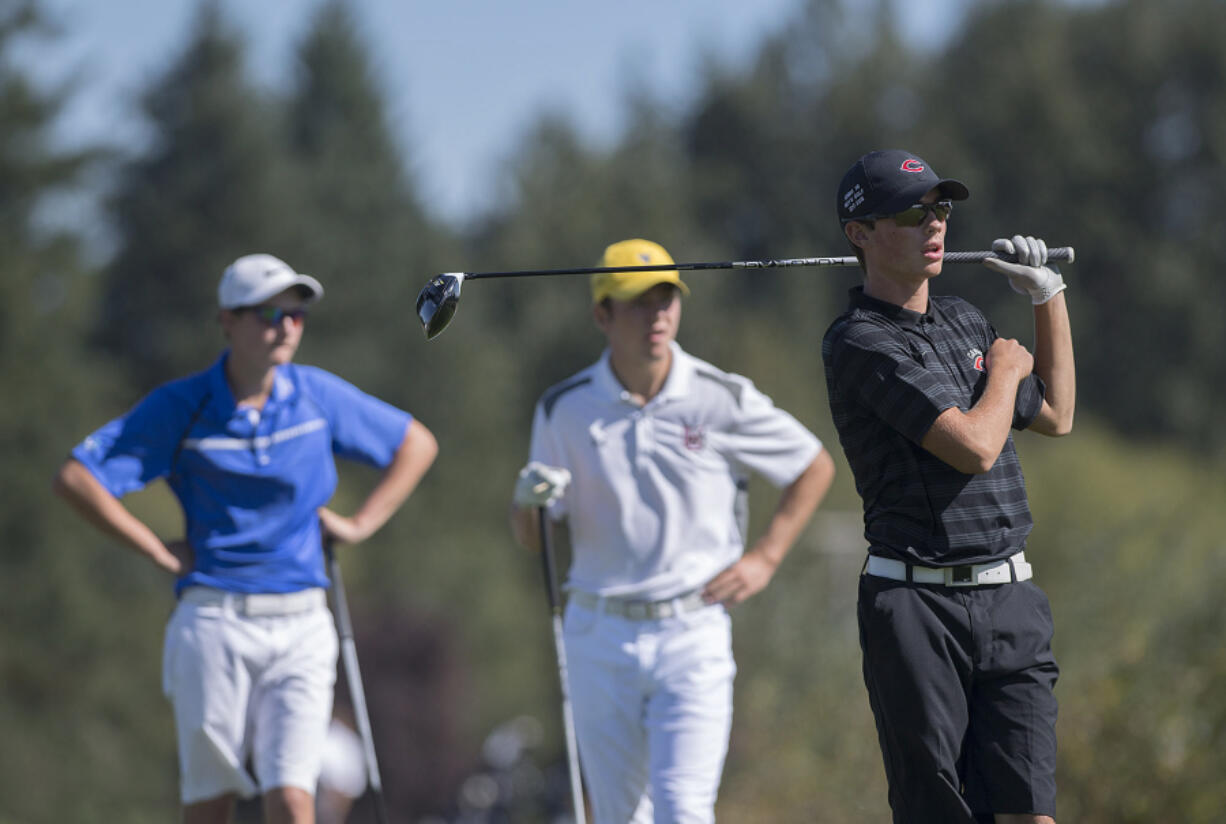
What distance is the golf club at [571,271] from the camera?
493 cm

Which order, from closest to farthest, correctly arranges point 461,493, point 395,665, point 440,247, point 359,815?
1. point 359,815
2. point 395,665
3. point 461,493
4. point 440,247

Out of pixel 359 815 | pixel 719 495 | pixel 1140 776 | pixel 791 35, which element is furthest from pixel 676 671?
pixel 791 35

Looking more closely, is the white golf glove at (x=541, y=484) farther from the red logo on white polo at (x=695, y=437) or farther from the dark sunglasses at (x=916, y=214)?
the dark sunglasses at (x=916, y=214)

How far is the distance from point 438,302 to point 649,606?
163 centimetres

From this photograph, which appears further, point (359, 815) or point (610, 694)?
point (359, 815)

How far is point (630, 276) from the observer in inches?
259

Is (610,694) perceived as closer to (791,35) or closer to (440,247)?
(440,247)

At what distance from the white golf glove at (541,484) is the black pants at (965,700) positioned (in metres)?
1.98

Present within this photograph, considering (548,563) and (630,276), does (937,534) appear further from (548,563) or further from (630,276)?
(548,563)

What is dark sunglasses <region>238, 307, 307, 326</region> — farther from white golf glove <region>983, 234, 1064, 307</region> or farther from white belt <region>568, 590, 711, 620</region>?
white golf glove <region>983, 234, 1064, 307</region>

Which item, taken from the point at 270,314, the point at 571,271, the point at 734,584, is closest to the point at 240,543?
the point at 270,314

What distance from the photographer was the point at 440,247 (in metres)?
59.3

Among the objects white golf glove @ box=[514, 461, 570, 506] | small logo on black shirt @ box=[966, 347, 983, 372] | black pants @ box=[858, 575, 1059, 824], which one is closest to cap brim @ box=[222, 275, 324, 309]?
white golf glove @ box=[514, 461, 570, 506]

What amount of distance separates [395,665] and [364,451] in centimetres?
3192
